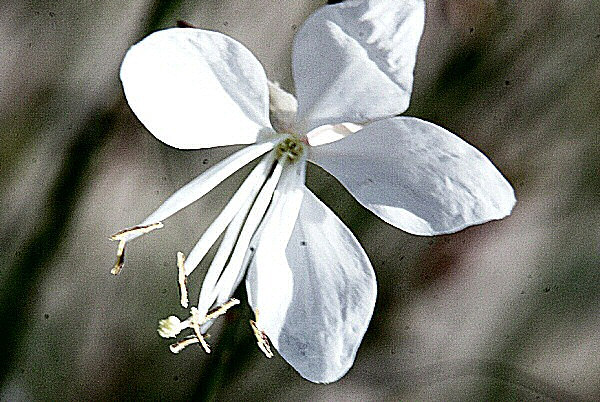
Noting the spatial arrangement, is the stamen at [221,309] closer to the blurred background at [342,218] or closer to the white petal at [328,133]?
the white petal at [328,133]

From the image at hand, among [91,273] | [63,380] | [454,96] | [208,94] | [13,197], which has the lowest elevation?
[63,380]

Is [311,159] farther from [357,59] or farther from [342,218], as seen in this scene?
[342,218]

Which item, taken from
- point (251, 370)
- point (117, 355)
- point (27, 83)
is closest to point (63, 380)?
point (117, 355)

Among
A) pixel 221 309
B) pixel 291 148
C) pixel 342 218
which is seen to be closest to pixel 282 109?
pixel 291 148

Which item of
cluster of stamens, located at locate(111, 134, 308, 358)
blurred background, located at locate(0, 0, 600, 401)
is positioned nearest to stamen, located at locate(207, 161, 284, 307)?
cluster of stamens, located at locate(111, 134, 308, 358)

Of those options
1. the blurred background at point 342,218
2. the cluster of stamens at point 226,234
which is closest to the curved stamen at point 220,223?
the cluster of stamens at point 226,234

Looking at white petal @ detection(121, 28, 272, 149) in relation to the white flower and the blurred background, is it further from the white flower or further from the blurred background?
the blurred background

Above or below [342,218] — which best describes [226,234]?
above

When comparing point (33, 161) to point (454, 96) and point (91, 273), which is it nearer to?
point (91, 273)
